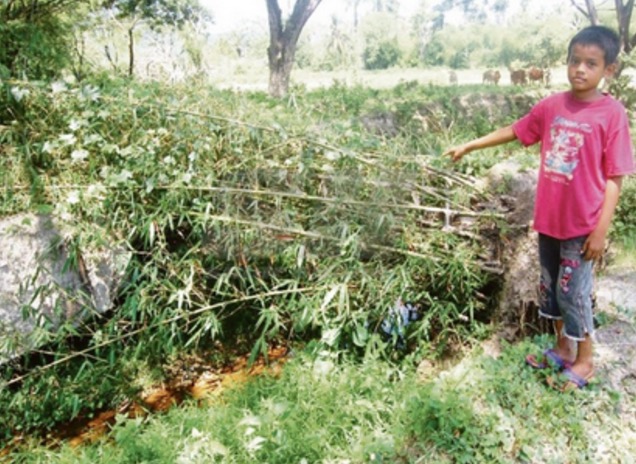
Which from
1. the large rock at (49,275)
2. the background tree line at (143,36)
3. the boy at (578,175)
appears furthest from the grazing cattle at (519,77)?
the large rock at (49,275)

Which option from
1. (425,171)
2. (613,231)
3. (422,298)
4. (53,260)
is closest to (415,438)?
(422,298)

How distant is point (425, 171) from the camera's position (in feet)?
11.3

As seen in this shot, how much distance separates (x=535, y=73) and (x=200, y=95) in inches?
617

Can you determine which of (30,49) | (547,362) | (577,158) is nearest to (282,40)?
(30,49)

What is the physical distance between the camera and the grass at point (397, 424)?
2.23 meters

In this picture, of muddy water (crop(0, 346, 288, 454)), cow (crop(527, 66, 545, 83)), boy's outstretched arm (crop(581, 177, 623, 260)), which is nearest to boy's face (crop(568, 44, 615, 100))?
boy's outstretched arm (crop(581, 177, 623, 260))

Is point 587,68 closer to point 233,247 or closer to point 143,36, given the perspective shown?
point 233,247

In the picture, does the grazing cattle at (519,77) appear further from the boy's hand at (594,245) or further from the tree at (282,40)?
the boy's hand at (594,245)

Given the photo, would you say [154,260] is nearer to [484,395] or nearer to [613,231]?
[484,395]

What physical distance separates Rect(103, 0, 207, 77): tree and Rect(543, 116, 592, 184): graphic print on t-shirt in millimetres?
7407

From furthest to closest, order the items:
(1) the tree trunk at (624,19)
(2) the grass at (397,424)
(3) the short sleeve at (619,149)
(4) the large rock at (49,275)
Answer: (1) the tree trunk at (624,19) < (4) the large rock at (49,275) < (2) the grass at (397,424) < (3) the short sleeve at (619,149)

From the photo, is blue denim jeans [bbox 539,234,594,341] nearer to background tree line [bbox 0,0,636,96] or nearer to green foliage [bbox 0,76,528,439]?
green foliage [bbox 0,76,528,439]

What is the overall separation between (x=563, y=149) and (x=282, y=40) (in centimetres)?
843

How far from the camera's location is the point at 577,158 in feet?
7.20
